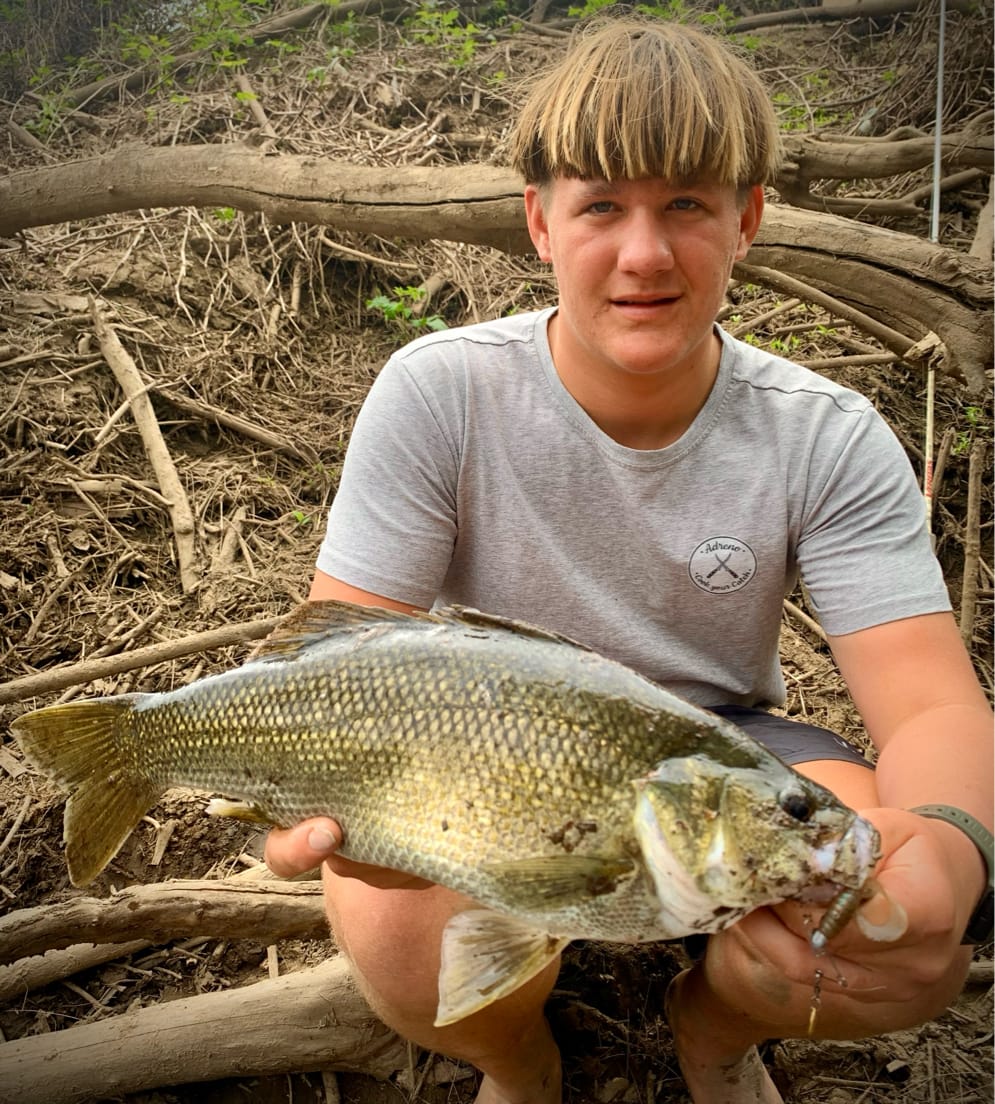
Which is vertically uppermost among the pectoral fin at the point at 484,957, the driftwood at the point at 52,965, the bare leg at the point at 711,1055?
the pectoral fin at the point at 484,957

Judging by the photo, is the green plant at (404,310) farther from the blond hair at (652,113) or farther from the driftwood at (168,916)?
the driftwood at (168,916)

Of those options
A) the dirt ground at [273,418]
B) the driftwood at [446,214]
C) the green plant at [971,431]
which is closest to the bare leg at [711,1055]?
the dirt ground at [273,418]

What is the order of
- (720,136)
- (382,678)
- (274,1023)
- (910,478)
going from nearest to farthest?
(382,678) → (720,136) → (910,478) → (274,1023)

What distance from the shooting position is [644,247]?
2.04 meters

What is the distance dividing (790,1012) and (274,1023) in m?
1.39

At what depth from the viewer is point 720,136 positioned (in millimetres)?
2066

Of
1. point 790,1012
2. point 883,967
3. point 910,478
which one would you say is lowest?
point 790,1012

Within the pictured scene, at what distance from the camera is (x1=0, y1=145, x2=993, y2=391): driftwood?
354cm

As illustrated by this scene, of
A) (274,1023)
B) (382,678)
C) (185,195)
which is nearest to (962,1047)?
(274,1023)

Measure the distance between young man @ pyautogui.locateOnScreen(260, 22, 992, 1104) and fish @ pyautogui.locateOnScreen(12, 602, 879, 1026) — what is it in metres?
0.31

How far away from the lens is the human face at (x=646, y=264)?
6.85ft

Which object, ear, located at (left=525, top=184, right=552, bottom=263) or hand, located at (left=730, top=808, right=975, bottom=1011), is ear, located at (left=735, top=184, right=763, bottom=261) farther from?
hand, located at (left=730, top=808, right=975, bottom=1011)

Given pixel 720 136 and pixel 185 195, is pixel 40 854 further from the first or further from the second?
pixel 185 195

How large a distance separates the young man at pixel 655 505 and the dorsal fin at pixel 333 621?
0.33 meters
